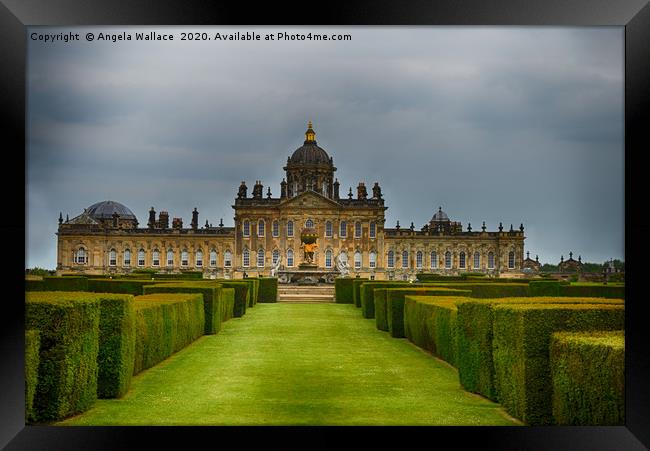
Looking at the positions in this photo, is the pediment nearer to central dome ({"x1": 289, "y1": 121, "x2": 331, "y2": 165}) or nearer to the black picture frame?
central dome ({"x1": 289, "y1": 121, "x2": 331, "y2": 165})

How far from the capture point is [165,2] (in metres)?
8.44

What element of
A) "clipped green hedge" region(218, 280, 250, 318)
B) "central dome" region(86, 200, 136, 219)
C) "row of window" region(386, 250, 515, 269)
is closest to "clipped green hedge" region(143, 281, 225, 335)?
"clipped green hedge" region(218, 280, 250, 318)

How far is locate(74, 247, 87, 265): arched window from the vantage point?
2645 inches

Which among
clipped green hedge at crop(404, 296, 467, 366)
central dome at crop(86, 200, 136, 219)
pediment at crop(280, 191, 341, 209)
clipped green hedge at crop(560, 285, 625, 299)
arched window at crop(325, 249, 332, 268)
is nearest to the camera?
clipped green hedge at crop(404, 296, 467, 366)

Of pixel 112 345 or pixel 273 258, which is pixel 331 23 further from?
pixel 273 258

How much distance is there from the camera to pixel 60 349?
8070 millimetres

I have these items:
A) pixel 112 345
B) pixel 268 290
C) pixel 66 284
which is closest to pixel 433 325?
pixel 112 345

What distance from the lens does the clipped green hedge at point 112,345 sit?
9328 mm

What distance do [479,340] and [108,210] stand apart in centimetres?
8062

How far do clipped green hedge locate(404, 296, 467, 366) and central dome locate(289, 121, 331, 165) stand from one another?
5824 cm

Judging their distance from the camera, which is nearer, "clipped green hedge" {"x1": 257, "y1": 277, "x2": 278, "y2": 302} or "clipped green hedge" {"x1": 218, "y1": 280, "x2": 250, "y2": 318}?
"clipped green hedge" {"x1": 218, "y1": 280, "x2": 250, "y2": 318}

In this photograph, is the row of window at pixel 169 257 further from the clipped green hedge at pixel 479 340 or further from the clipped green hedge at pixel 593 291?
the clipped green hedge at pixel 479 340
